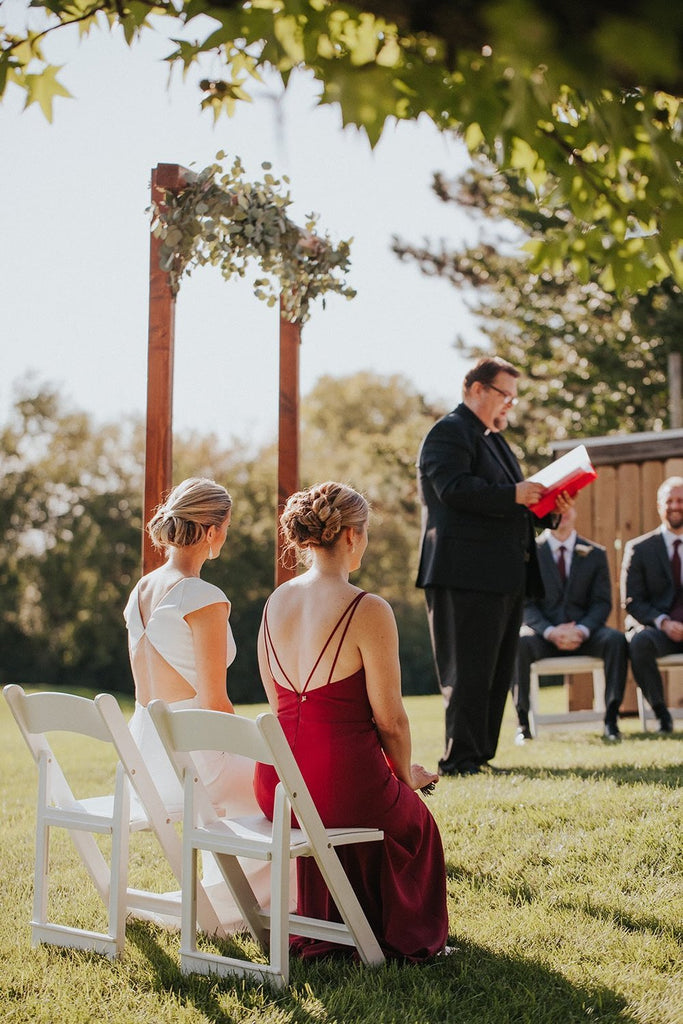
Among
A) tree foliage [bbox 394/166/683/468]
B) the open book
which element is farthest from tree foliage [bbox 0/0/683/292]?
tree foliage [bbox 394/166/683/468]

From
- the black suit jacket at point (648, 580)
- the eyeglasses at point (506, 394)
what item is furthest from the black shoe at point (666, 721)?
the eyeglasses at point (506, 394)

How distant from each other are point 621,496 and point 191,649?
7.66 meters

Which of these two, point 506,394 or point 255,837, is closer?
point 255,837

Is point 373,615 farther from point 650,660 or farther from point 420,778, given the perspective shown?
point 650,660

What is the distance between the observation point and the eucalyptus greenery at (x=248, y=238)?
547 centimetres

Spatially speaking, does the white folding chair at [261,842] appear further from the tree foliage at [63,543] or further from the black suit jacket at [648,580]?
the tree foliage at [63,543]

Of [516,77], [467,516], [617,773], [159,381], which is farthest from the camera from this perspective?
[467,516]

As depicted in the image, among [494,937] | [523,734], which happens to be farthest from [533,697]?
[494,937]

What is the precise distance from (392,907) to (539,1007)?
0.59 meters

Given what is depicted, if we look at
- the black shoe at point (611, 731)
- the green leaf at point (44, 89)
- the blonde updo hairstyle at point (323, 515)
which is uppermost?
the green leaf at point (44, 89)

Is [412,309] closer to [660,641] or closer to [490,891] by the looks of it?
[660,641]

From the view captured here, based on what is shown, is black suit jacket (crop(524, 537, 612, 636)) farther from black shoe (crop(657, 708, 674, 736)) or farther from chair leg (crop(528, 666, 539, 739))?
black shoe (crop(657, 708, 674, 736))

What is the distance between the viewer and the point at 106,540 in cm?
2717

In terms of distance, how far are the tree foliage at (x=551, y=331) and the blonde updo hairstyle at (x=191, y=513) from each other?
1559 centimetres
